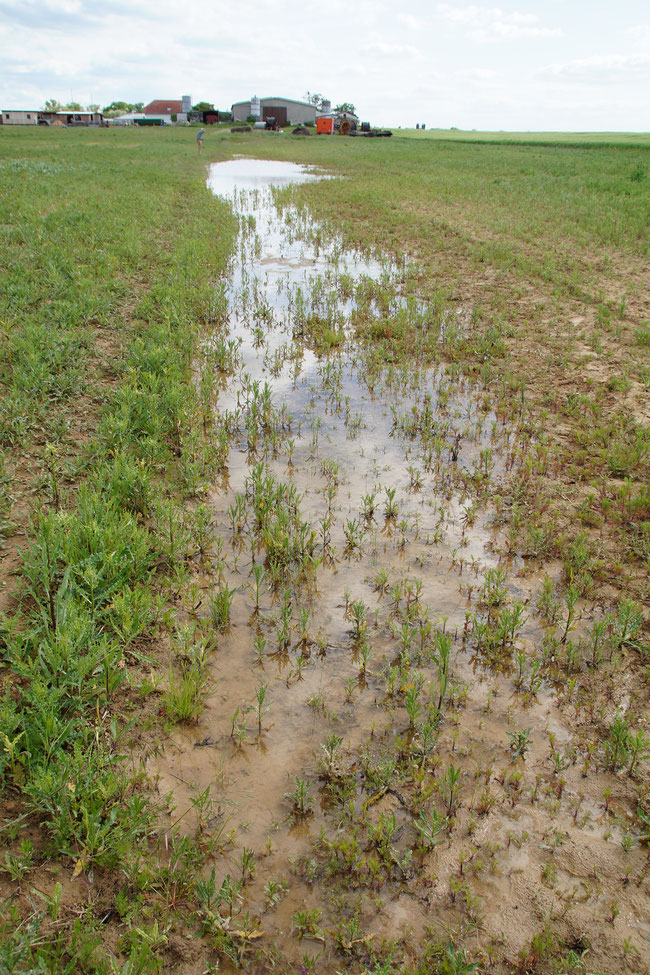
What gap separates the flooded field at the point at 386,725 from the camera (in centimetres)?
236

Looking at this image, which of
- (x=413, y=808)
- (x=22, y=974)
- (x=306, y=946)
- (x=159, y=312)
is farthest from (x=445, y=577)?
(x=159, y=312)

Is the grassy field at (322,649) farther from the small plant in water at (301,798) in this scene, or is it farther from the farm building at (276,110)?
the farm building at (276,110)

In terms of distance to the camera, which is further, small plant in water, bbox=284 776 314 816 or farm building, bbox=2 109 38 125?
farm building, bbox=2 109 38 125

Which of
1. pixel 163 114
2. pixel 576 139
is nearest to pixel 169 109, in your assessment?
pixel 163 114

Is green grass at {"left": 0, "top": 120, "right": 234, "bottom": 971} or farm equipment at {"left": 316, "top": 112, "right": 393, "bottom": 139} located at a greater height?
farm equipment at {"left": 316, "top": 112, "right": 393, "bottom": 139}

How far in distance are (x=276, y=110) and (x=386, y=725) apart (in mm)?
94155

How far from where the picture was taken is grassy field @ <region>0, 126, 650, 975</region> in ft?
7.73

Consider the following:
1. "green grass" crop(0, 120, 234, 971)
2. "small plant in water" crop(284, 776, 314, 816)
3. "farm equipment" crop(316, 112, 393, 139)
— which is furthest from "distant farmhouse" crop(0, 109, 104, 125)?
"small plant in water" crop(284, 776, 314, 816)

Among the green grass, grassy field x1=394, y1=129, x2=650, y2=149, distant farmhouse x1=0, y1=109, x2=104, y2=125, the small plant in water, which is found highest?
distant farmhouse x1=0, y1=109, x2=104, y2=125

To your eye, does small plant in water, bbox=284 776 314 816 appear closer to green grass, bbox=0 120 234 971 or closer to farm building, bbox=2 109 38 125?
green grass, bbox=0 120 234 971

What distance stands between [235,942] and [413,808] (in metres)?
0.93

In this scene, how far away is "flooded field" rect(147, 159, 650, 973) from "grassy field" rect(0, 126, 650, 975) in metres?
0.02

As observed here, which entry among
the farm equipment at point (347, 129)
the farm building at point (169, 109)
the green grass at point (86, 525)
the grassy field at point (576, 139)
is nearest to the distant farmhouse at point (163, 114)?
the farm building at point (169, 109)

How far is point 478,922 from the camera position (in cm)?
233
